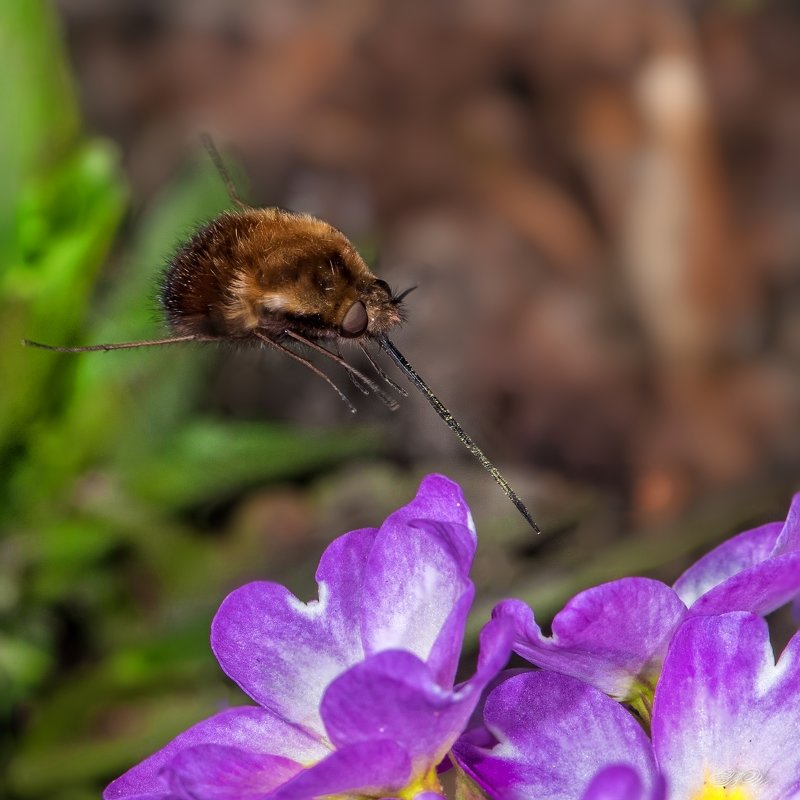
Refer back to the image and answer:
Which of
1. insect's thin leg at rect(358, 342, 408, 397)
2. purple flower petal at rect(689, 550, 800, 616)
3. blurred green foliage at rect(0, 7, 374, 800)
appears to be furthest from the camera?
blurred green foliage at rect(0, 7, 374, 800)

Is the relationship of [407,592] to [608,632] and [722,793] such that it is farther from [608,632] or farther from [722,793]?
[722,793]

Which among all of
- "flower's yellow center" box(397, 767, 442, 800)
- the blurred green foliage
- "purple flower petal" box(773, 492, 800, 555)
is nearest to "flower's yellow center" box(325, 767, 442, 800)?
"flower's yellow center" box(397, 767, 442, 800)

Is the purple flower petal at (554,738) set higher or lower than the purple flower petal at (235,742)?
lower

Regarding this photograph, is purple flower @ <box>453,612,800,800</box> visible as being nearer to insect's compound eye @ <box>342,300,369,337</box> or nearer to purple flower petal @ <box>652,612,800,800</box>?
purple flower petal @ <box>652,612,800,800</box>

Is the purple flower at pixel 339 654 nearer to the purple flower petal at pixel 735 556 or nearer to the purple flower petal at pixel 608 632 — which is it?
the purple flower petal at pixel 608 632

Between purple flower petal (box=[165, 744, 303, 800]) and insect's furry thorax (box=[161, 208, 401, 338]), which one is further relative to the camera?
insect's furry thorax (box=[161, 208, 401, 338])

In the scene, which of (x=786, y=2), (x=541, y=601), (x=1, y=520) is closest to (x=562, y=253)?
(x=786, y=2)

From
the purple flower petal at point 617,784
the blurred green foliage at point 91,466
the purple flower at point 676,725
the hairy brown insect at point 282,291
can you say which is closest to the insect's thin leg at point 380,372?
the hairy brown insect at point 282,291
